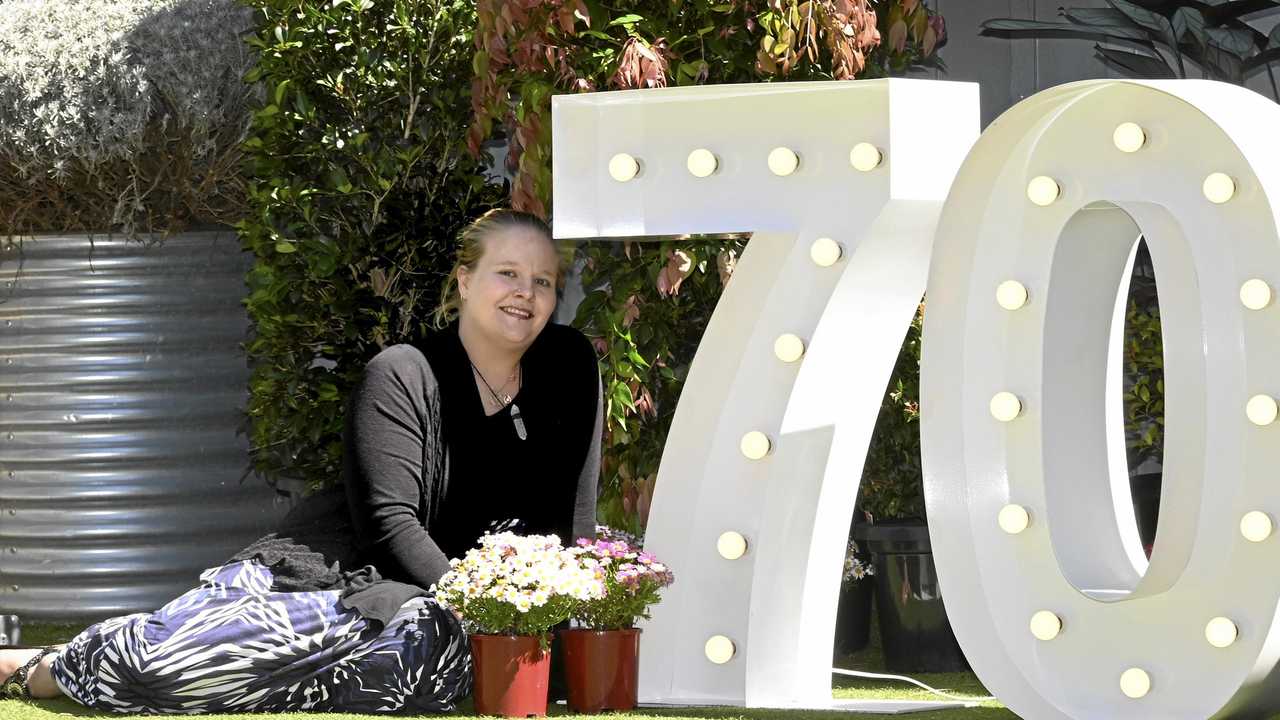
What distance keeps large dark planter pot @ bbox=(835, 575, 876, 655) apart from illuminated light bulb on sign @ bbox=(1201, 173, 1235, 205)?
1729 millimetres

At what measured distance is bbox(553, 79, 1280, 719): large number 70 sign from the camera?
227 cm

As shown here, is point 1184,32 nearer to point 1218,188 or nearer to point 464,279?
point 1218,188

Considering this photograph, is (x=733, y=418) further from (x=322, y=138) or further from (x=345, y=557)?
(x=322, y=138)

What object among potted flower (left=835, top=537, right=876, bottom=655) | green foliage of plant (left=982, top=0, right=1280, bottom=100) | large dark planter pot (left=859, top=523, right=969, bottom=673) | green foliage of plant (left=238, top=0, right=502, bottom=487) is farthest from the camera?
green foliage of plant (left=982, top=0, right=1280, bottom=100)

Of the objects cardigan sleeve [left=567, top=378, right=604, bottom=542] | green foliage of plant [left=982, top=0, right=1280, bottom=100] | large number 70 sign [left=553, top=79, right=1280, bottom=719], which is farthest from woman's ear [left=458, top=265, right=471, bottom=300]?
green foliage of plant [left=982, top=0, right=1280, bottom=100]

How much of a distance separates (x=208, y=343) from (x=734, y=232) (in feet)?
6.75

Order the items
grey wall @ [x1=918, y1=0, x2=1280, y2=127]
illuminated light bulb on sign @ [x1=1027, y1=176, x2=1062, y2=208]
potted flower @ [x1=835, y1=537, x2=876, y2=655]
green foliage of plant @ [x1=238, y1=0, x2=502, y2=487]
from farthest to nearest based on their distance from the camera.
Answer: grey wall @ [x1=918, y1=0, x2=1280, y2=127], green foliage of plant @ [x1=238, y1=0, x2=502, y2=487], potted flower @ [x1=835, y1=537, x2=876, y2=655], illuminated light bulb on sign @ [x1=1027, y1=176, x2=1062, y2=208]

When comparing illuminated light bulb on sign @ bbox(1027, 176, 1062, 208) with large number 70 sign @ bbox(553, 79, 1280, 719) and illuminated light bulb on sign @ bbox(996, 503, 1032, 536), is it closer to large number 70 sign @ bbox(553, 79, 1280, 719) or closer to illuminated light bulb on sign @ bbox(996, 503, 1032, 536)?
large number 70 sign @ bbox(553, 79, 1280, 719)

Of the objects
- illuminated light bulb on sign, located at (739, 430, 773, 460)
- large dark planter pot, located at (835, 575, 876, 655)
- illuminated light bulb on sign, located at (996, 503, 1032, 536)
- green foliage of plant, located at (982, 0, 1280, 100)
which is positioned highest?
green foliage of plant, located at (982, 0, 1280, 100)

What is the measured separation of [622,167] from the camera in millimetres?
2646

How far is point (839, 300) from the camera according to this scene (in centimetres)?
261

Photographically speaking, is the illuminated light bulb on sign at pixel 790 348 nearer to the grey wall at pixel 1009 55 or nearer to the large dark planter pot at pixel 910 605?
the large dark planter pot at pixel 910 605

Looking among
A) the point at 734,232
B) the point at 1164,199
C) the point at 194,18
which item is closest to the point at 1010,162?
the point at 1164,199

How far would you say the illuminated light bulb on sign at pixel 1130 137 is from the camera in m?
2.37
